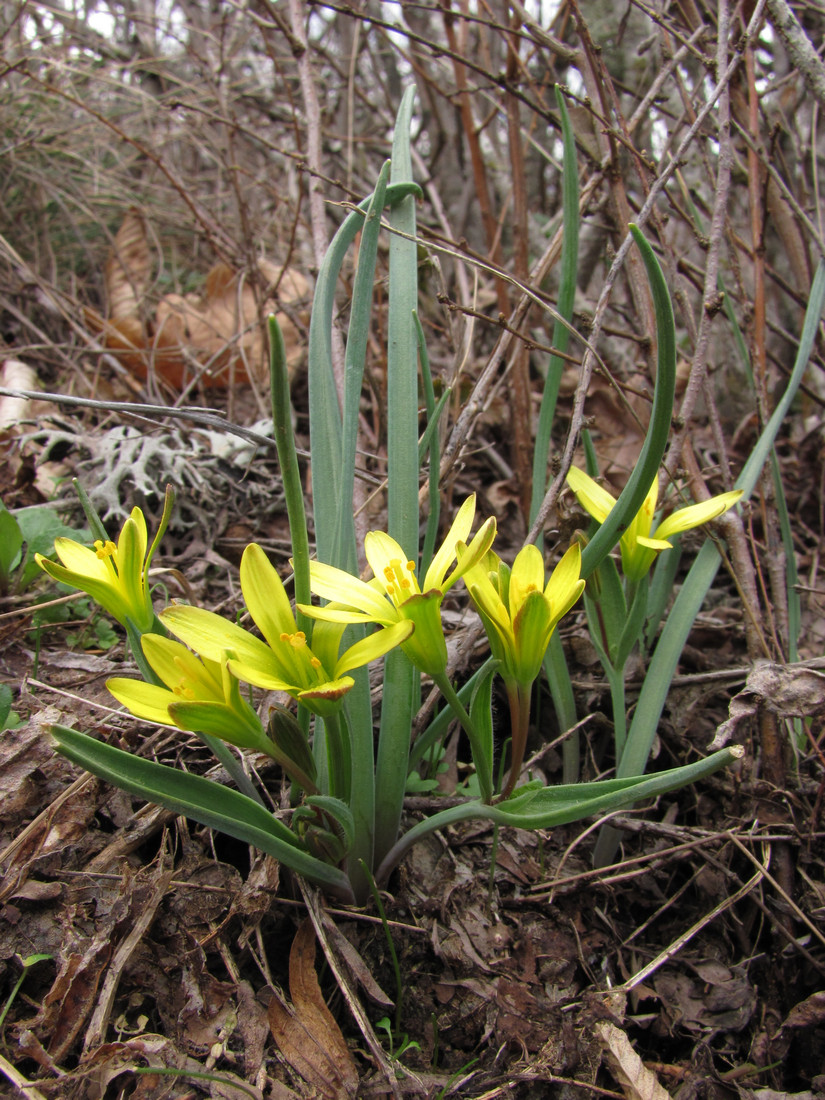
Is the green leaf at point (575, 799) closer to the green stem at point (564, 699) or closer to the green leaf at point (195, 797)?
the green leaf at point (195, 797)

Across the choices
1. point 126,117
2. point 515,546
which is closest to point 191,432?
point 515,546

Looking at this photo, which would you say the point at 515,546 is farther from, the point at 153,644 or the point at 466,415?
the point at 153,644

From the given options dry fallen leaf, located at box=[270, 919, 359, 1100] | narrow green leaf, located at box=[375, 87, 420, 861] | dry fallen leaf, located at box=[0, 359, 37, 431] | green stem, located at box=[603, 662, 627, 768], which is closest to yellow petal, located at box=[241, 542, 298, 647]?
narrow green leaf, located at box=[375, 87, 420, 861]

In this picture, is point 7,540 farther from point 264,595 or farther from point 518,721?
point 518,721

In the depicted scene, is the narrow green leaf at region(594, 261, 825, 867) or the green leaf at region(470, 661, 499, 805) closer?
the green leaf at region(470, 661, 499, 805)

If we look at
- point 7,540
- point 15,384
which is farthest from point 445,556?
point 15,384

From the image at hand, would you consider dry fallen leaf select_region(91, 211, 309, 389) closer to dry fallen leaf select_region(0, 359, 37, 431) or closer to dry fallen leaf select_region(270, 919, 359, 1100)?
dry fallen leaf select_region(0, 359, 37, 431)

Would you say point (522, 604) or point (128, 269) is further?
point (128, 269)
